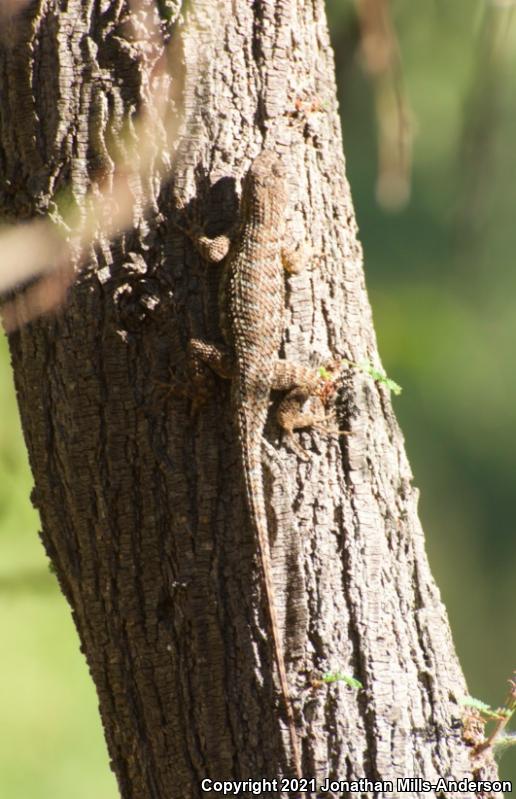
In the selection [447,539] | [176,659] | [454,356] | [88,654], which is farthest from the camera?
[447,539]

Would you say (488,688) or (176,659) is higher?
(488,688)

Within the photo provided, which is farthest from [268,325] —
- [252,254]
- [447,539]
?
[447,539]

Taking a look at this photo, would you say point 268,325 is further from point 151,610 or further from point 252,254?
point 151,610

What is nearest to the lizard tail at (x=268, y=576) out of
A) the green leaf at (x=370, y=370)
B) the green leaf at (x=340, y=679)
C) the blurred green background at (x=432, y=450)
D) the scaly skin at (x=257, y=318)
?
the scaly skin at (x=257, y=318)

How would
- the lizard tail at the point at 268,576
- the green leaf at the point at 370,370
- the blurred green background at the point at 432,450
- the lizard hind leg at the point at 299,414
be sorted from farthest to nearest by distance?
the blurred green background at the point at 432,450 < the green leaf at the point at 370,370 < the lizard hind leg at the point at 299,414 < the lizard tail at the point at 268,576

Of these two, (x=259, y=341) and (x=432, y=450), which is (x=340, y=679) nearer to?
(x=259, y=341)

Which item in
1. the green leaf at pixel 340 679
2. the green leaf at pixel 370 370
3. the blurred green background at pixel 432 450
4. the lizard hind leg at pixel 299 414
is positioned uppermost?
the blurred green background at pixel 432 450

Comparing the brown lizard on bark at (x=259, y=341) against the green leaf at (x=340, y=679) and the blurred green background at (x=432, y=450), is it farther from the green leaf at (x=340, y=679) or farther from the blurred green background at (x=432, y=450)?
the blurred green background at (x=432, y=450)

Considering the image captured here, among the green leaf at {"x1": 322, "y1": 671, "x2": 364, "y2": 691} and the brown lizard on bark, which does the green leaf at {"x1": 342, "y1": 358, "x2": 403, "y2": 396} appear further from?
the green leaf at {"x1": 322, "y1": 671, "x2": 364, "y2": 691}
